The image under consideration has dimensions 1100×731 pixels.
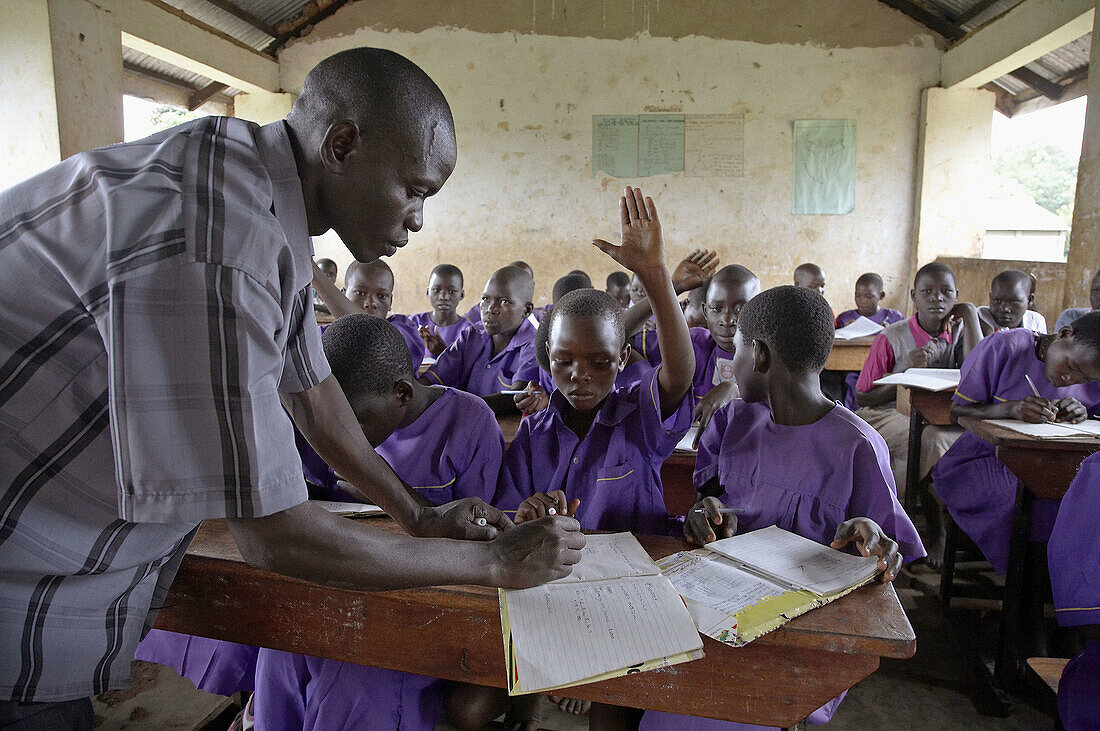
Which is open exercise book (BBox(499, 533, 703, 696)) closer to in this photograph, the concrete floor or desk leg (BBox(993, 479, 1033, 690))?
the concrete floor

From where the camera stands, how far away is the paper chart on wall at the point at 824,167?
7.64m

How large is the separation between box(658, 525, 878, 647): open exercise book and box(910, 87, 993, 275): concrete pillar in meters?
7.44

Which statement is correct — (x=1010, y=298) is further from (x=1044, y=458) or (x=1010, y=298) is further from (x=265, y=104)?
(x=265, y=104)

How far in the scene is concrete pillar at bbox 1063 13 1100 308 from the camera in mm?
4734

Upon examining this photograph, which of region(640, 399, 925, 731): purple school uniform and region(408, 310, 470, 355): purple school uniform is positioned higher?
region(408, 310, 470, 355): purple school uniform

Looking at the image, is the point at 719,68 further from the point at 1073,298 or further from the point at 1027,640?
the point at 1027,640

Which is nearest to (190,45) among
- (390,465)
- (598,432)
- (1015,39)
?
(390,465)

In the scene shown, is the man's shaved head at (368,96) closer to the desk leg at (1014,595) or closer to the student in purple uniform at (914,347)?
the desk leg at (1014,595)

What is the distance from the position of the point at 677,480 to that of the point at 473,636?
1506 mm

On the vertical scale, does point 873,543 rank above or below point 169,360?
below

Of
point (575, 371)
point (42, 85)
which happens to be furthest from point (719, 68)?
point (575, 371)

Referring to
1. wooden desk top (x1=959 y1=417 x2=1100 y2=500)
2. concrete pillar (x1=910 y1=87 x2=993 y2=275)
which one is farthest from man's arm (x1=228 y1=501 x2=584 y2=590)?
concrete pillar (x1=910 y1=87 x2=993 y2=275)

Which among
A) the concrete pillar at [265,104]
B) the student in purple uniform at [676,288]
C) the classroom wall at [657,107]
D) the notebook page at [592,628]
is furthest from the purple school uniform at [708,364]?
the concrete pillar at [265,104]

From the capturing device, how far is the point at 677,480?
2449mm
